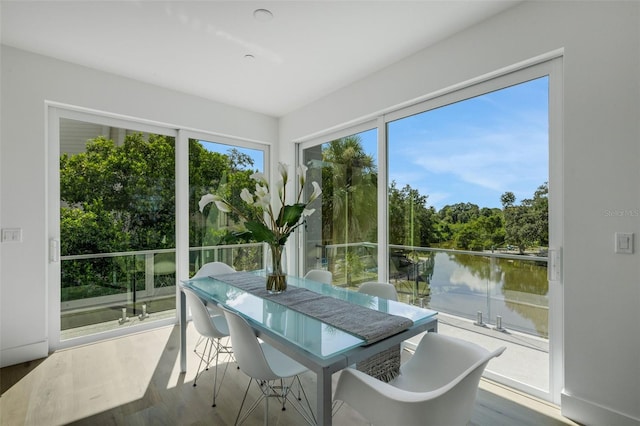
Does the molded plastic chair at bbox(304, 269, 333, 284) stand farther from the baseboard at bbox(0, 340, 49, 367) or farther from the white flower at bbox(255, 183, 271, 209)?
the baseboard at bbox(0, 340, 49, 367)

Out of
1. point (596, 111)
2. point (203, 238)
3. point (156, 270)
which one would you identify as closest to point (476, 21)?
point (596, 111)

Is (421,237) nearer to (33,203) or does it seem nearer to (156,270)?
(156,270)

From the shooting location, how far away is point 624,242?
180cm

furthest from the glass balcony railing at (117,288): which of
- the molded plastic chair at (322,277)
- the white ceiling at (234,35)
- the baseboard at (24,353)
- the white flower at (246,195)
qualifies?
the white flower at (246,195)

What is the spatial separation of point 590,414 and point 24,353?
424 cm

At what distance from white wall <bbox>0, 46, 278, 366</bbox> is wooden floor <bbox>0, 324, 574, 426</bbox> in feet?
1.15

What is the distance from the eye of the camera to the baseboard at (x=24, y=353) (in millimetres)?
2676

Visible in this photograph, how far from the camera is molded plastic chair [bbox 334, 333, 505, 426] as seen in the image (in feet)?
3.68

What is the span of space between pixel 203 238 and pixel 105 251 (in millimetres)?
1028

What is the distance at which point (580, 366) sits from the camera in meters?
1.96

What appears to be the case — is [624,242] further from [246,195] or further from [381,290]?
[246,195]

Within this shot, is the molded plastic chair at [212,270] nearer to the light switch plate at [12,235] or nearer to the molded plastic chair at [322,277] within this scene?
the molded plastic chair at [322,277]

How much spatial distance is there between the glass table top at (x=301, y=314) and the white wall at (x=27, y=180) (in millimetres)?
1495

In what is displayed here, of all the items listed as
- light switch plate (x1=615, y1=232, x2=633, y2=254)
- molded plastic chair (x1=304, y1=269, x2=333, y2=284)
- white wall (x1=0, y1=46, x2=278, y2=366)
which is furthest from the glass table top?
white wall (x1=0, y1=46, x2=278, y2=366)
